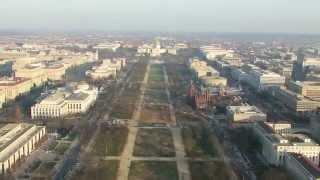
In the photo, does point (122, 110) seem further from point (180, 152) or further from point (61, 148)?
point (180, 152)

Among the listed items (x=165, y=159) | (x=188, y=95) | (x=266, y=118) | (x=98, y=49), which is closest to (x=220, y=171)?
(x=165, y=159)

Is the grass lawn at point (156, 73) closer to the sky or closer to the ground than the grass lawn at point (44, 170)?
closer to the sky

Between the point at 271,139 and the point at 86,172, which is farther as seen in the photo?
the point at 271,139

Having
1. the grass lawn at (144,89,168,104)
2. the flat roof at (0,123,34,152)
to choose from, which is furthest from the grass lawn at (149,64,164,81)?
the flat roof at (0,123,34,152)

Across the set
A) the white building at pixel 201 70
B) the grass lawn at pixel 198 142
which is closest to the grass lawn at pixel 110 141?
the grass lawn at pixel 198 142

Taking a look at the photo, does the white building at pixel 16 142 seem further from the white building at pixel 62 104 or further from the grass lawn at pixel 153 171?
the white building at pixel 62 104

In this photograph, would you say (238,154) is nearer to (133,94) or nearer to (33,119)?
(33,119)
